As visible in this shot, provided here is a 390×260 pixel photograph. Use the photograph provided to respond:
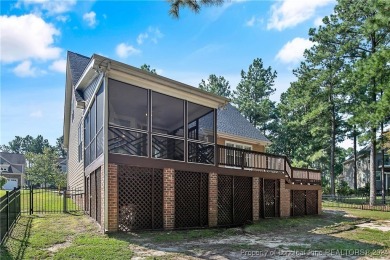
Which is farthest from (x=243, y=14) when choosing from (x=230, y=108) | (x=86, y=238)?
(x=230, y=108)

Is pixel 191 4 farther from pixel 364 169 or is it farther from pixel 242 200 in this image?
pixel 364 169

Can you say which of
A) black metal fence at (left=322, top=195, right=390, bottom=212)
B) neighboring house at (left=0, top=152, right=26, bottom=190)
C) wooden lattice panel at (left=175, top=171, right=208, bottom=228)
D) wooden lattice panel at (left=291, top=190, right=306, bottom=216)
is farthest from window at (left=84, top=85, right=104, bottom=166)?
neighboring house at (left=0, top=152, right=26, bottom=190)

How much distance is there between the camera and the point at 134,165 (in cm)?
1023

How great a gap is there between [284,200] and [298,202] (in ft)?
5.27

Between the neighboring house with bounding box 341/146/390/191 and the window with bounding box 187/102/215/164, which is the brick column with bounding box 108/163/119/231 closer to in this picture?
the window with bounding box 187/102/215/164

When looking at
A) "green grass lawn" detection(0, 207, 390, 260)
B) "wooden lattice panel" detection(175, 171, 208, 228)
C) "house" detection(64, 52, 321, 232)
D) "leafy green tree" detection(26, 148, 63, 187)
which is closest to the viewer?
"green grass lawn" detection(0, 207, 390, 260)

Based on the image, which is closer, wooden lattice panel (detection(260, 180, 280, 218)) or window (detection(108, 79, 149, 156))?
window (detection(108, 79, 149, 156))

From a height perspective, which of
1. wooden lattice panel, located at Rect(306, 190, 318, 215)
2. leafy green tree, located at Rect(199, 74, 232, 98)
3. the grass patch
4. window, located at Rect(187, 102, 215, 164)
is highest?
leafy green tree, located at Rect(199, 74, 232, 98)

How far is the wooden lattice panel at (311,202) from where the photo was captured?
17953mm

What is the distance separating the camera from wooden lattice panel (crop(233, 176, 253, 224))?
44.8 ft

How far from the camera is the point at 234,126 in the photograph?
70.4 ft

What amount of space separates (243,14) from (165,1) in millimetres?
3131

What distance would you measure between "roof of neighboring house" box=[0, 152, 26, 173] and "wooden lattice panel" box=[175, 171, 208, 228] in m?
59.1

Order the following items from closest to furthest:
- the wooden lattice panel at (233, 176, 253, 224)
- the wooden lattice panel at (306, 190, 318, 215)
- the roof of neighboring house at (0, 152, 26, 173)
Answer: the wooden lattice panel at (233, 176, 253, 224)
the wooden lattice panel at (306, 190, 318, 215)
the roof of neighboring house at (0, 152, 26, 173)
